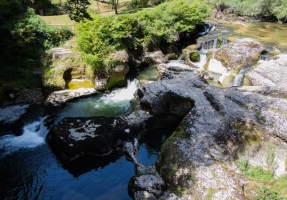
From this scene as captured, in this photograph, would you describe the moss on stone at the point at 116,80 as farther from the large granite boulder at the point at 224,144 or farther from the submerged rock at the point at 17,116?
the large granite boulder at the point at 224,144

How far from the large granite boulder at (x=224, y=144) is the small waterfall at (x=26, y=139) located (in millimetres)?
6531

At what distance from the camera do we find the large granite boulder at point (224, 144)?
25.0 ft

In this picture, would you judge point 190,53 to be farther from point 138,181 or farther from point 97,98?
point 138,181

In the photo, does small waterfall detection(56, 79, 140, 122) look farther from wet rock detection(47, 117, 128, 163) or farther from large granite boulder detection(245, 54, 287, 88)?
large granite boulder detection(245, 54, 287, 88)

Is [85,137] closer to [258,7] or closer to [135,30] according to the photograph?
[135,30]

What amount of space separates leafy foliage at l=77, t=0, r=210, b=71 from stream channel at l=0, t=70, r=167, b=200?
253 inches

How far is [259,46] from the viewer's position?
1831 cm

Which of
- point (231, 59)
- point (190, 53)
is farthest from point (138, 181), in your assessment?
point (190, 53)

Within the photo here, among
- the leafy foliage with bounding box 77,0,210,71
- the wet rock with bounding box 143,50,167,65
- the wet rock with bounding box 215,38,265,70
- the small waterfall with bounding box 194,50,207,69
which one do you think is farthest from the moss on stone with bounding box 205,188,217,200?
the wet rock with bounding box 143,50,167,65

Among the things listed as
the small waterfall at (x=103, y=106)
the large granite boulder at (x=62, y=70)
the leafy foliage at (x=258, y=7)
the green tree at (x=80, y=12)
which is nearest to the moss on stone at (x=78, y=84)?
the large granite boulder at (x=62, y=70)

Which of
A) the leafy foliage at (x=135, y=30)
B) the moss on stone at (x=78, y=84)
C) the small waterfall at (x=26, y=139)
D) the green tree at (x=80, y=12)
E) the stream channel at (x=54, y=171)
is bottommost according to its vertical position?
the stream channel at (x=54, y=171)

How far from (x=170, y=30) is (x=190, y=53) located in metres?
3.44

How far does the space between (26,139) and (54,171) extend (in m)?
3.01

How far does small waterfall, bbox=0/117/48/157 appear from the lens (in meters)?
11.2
